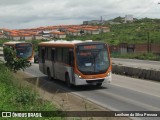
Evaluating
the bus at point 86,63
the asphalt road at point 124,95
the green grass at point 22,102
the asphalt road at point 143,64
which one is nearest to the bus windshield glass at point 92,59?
Answer: the bus at point 86,63

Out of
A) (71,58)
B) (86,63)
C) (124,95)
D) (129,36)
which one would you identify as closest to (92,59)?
(86,63)

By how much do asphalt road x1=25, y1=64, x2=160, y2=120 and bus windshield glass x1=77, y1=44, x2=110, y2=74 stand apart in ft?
3.67

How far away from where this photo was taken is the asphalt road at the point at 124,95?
1615 cm

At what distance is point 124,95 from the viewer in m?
19.6

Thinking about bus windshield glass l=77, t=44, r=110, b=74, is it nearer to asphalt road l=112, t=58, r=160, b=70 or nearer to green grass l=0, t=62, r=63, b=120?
green grass l=0, t=62, r=63, b=120

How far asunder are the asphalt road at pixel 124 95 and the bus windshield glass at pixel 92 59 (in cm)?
112

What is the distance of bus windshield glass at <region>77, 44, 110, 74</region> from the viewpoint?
22312mm

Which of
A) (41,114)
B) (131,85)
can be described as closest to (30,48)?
(131,85)

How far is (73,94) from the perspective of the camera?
21000 mm

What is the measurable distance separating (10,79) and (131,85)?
22.0 feet

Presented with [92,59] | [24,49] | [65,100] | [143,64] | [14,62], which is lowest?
[143,64]

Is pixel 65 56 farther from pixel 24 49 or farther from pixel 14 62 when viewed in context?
pixel 24 49

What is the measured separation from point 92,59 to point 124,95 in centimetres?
358

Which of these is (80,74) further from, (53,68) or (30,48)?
(30,48)
